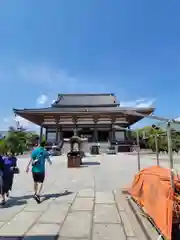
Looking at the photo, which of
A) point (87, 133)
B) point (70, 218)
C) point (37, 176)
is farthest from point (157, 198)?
point (87, 133)

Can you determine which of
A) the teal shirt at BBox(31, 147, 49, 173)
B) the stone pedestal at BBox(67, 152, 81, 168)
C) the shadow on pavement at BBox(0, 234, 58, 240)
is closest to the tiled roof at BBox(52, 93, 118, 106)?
the stone pedestal at BBox(67, 152, 81, 168)

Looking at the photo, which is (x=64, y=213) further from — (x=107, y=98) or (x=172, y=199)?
(x=107, y=98)

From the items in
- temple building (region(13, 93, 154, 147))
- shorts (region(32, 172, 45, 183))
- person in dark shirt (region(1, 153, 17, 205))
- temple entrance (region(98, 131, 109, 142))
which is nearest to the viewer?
person in dark shirt (region(1, 153, 17, 205))

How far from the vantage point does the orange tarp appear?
3.27 metres

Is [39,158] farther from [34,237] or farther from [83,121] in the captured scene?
[83,121]

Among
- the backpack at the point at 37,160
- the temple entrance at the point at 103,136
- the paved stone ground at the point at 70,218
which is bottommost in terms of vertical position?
the paved stone ground at the point at 70,218

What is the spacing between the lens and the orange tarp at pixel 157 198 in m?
3.27

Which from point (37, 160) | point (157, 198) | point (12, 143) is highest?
point (12, 143)

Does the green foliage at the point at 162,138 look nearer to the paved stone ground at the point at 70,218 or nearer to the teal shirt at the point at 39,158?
the paved stone ground at the point at 70,218

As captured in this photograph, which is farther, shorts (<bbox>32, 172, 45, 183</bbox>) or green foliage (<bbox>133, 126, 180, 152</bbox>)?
green foliage (<bbox>133, 126, 180, 152</bbox>)

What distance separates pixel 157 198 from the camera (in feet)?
12.3

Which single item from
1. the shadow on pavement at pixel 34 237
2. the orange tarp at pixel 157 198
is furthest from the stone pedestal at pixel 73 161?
the shadow on pavement at pixel 34 237

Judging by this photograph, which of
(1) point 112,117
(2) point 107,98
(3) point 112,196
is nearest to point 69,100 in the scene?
(2) point 107,98

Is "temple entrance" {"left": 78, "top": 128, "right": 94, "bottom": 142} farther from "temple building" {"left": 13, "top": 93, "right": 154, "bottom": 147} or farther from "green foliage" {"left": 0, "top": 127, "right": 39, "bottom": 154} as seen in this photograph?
"green foliage" {"left": 0, "top": 127, "right": 39, "bottom": 154}
